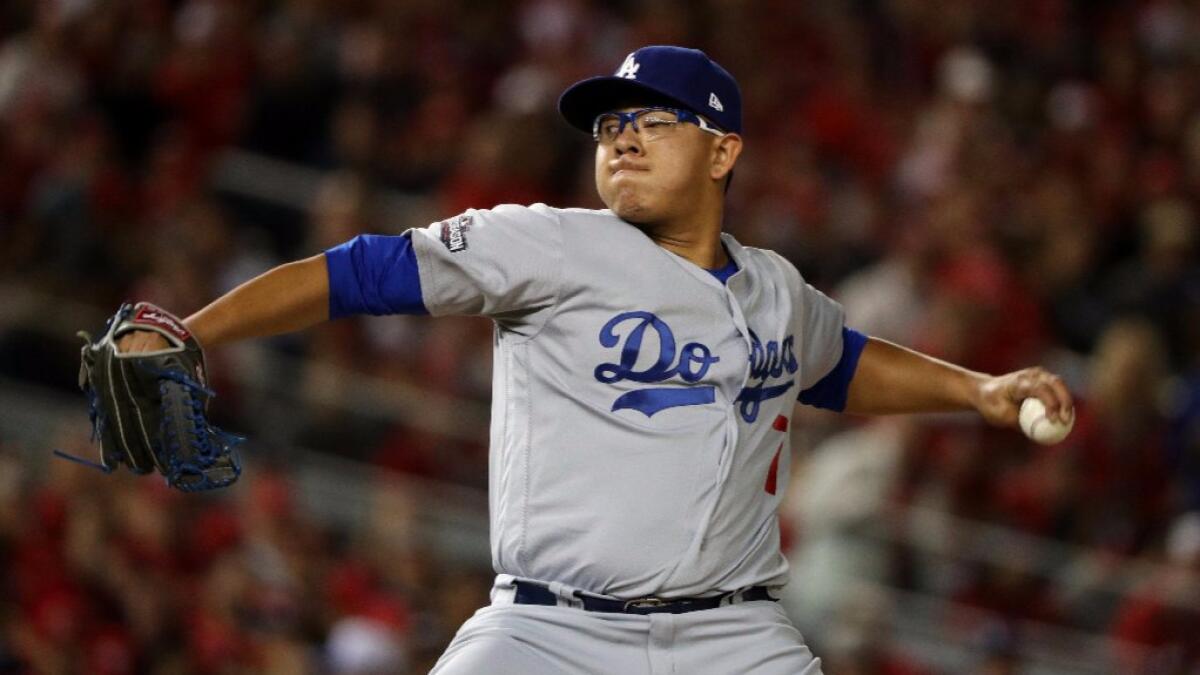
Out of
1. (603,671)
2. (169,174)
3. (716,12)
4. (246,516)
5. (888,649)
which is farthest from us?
(716,12)

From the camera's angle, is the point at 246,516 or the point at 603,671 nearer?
the point at 603,671

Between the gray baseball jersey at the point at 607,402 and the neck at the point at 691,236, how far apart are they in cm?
9

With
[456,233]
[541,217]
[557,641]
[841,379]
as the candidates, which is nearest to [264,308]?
[456,233]

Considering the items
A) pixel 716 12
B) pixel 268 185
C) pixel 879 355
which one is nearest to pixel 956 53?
pixel 716 12

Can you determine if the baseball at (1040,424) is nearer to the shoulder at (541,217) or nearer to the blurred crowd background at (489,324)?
the shoulder at (541,217)

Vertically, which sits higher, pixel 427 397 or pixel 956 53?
pixel 956 53

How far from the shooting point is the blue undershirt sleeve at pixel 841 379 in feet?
13.5

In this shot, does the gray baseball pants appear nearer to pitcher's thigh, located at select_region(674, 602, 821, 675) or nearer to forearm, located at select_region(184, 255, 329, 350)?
pitcher's thigh, located at select_region(674, 602, 821, 675)

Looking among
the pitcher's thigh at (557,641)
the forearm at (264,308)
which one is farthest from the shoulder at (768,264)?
the forearm at (264,308)

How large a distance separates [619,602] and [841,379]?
871 mm

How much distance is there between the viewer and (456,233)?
350cm

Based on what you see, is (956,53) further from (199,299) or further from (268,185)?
(199,299)

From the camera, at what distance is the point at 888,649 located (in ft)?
20.2

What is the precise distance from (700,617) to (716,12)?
6.22m
